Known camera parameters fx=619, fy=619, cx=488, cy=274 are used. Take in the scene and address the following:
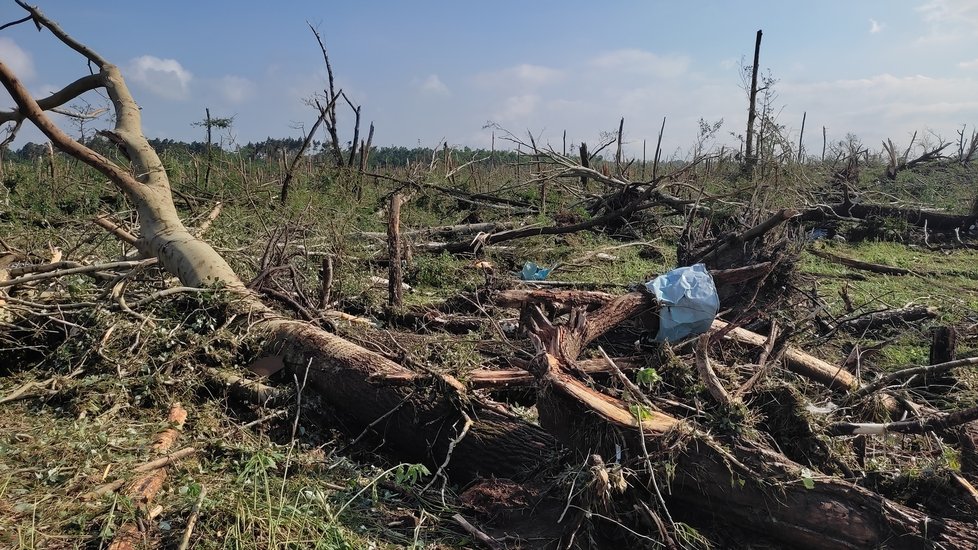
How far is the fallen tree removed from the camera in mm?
2139

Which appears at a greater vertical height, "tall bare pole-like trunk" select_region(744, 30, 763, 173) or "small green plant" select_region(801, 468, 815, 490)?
"tall bare pole-like trunk" select_region(744, 30, 763, 173)

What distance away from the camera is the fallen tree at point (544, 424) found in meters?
2.14

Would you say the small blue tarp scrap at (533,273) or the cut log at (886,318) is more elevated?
the small blue tarp scrap at (533,273)

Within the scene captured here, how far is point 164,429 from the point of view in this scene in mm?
2797

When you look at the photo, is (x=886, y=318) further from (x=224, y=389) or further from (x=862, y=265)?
(x=224, y=389)

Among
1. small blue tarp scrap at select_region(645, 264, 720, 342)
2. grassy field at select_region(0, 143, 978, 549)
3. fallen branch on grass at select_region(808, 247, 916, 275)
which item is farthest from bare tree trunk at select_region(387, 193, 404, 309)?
fallen branch on grass at select_region(808, 247, 916, 275)

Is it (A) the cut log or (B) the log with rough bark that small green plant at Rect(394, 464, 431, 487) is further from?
(B) the log with rough bark

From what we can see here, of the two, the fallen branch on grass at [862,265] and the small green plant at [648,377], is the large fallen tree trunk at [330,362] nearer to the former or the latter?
the small green plant at [648,377]

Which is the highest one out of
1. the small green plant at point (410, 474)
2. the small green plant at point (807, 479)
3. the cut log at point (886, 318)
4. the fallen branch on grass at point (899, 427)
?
the cut log at point (886, 318)

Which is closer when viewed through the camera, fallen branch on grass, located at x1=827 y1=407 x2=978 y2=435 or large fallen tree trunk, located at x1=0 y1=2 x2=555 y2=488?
fallen branch on grass, located at x1=827 y1=407 x2=978 y2=435

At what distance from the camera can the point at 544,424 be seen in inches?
102

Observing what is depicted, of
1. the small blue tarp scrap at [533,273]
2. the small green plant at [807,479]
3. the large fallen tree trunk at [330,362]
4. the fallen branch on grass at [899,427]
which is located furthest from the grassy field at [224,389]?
the small green plant at [807,479]

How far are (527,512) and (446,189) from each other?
25.2ft

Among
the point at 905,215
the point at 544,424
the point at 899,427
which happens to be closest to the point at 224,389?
the point at 544,424
